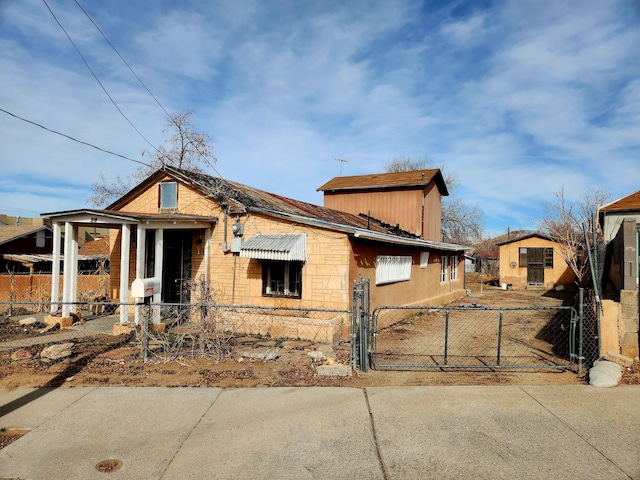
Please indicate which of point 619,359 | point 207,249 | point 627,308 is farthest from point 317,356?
point 207,249

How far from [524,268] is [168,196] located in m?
22.7

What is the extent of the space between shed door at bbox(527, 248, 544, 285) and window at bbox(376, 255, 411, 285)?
16.0 meters

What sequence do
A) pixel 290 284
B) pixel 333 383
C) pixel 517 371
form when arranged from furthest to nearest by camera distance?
pixel 290 284 < pixel 517 371 < pixel 333 383

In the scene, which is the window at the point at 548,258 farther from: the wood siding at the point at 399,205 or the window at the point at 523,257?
the wood siding at the point at 399,205

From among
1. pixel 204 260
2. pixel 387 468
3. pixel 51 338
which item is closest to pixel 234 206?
pixel 204 260

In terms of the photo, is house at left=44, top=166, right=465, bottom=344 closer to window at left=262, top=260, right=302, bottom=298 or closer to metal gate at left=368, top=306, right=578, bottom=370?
window at left=262, top=260, right=302, bottom=298

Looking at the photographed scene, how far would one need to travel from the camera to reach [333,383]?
5887 mm

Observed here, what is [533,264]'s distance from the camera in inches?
996

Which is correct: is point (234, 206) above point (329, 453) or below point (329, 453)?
above

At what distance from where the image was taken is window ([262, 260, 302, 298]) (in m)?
9.88

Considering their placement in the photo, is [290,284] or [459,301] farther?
[459,301]

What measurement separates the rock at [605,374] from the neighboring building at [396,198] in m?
12.4

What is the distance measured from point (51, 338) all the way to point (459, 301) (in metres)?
16.6

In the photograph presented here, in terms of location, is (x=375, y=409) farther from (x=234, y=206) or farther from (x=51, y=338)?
(x=51, y=338)
